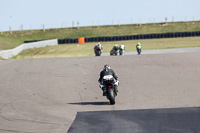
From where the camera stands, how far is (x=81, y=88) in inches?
709

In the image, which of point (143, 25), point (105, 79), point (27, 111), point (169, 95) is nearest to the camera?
point (27, 111)

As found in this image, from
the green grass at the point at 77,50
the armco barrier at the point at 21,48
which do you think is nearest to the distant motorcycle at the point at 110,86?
the armco barrier at the point at 21,48

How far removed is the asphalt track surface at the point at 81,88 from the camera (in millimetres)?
11812

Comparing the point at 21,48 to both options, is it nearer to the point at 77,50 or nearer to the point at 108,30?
the point at 77,50

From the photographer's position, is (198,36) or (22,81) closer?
(22,81)

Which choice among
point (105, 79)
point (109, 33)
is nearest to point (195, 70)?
point (105, 79)

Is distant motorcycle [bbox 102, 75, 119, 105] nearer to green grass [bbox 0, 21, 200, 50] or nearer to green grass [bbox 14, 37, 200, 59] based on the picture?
green grass [bbox 14, 37, 200, 59]

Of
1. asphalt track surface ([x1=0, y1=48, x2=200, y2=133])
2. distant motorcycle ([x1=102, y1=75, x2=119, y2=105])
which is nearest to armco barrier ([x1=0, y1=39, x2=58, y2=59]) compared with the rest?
asphalt track surface ([x1=0, y1=48, x2=200, y2=133])

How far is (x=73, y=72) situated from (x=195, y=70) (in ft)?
21.0

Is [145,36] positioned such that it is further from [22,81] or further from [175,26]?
[22,81]

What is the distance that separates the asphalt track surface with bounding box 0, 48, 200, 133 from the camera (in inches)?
465

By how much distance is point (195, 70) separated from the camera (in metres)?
22.0

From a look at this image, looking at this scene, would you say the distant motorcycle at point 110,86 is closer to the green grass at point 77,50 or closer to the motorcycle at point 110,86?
the motorcycle at point 110,86

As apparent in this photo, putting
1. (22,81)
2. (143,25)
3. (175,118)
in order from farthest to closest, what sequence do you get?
(143,25) < (22,81) < (175,118)
